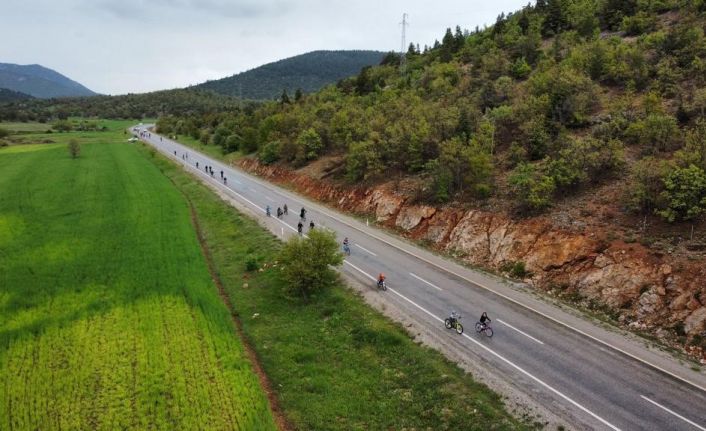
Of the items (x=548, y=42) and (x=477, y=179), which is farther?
(x=548, y=42)

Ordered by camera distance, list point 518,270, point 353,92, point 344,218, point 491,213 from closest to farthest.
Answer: point 518,270, point 491,213, point 344,218, point 353,92

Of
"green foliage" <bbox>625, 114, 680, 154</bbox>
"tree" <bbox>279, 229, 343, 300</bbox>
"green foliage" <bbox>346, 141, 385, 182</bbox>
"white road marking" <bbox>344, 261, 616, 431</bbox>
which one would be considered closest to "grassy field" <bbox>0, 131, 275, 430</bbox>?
"tree" <bbox>279, 229, 343, 300</bbox>

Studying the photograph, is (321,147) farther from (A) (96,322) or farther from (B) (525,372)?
(B) (525,372)

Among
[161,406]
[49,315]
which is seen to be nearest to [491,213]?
[161,406]

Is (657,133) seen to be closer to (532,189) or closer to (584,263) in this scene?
(532,189)

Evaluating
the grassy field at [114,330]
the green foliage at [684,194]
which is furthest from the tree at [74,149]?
the green foliage at [684,194]

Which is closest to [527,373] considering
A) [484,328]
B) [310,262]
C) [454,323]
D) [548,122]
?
[484,328]

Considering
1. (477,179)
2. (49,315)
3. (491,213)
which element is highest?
(477,179)
